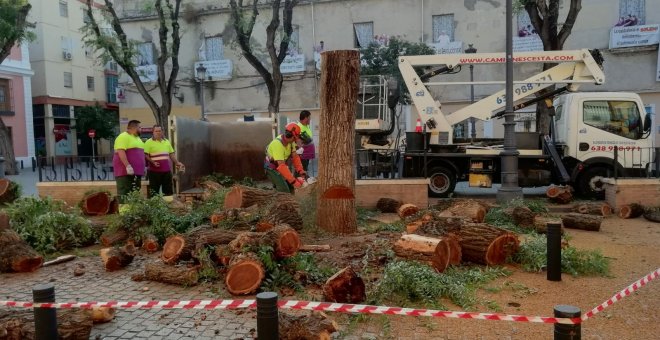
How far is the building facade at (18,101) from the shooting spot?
31750 mm

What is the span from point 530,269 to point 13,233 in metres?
5.81

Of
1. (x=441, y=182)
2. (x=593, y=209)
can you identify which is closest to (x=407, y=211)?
(x=441, y=182)

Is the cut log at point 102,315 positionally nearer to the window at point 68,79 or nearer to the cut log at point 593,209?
the cut log at point 593,209

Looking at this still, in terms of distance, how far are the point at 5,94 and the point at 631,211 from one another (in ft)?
108

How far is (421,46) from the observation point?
2344 cm

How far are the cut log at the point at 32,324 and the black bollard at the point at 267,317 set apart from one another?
1.69 meters

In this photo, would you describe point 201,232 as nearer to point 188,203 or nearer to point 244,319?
point 244,319

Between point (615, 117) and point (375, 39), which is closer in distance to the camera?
point (615, 117)

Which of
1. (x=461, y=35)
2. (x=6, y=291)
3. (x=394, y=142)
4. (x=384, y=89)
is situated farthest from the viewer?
(x=461, y=35)

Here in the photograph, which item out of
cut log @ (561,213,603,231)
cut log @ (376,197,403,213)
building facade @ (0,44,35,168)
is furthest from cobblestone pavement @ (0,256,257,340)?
building facade @ (0,44,35,168)

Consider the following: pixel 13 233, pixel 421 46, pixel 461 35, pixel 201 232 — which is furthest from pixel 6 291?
pixel 461 35

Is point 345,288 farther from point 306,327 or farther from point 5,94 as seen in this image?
point 5,94

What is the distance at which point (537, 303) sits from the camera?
498 cm

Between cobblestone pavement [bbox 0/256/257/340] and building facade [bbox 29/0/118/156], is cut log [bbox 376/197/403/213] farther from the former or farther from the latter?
building facade [bbox 29/0/118/156]
